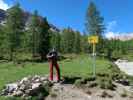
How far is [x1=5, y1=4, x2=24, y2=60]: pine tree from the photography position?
201 feet

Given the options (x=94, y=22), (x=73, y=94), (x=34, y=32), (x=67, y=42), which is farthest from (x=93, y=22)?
(x=73, y=94)

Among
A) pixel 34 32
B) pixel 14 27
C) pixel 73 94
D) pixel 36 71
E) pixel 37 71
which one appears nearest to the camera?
pixel 73 94

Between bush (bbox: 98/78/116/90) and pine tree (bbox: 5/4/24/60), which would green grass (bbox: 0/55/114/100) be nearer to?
bush (bbox: 98/78/116/90)

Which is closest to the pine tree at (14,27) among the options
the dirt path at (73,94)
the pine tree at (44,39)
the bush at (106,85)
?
the pine tree at (44,39)

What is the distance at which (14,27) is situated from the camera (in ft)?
206

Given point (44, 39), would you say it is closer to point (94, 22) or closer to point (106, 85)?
point (94, 22)

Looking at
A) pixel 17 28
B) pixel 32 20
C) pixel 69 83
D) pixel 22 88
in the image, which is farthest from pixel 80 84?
pixel 32 20

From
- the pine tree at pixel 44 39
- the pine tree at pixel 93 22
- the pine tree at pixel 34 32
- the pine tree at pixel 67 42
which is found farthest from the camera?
the pine tree at pixel 67 42

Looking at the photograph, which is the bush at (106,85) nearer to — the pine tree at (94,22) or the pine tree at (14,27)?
the pine tree at (14,27)

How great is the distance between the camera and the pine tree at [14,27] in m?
61.2

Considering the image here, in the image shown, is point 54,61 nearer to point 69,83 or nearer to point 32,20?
point 69,83

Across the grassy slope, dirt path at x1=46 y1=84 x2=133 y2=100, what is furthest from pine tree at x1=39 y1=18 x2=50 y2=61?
dirt path at x1=46 y1=84 x2=133 y2=100

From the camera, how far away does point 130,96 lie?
→ 1764 centimetres

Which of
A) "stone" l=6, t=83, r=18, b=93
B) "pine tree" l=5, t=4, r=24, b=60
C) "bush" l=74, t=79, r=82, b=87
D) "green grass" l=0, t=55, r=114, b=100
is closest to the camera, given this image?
"stone" l=6, t=83, r=18, b=93
